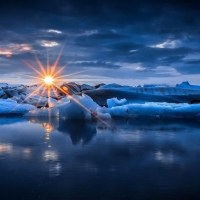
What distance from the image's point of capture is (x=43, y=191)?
3.77 metres

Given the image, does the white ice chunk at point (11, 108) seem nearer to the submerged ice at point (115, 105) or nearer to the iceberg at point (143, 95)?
the submerged ice at point (115, 105)

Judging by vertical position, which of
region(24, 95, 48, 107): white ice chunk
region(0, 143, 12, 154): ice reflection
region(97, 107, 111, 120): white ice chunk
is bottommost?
region(0, 143, 12, 154): ice reflection

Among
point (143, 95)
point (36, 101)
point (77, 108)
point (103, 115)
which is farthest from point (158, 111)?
point (36, 101)

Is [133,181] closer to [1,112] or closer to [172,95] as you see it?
[1,112]

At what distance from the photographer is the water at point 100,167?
12.4 feet

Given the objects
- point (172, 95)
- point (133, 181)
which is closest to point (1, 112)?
point (172, 95)

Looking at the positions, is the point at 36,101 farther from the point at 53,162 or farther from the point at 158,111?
the point at 53,162

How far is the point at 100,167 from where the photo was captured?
4.95m

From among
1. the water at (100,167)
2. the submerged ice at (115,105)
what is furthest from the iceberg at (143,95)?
the water at (100,167)

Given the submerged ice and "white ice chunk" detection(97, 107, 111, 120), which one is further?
"white ice chunk" detection(97, 107, 111, 120)

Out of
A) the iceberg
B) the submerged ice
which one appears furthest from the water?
the iceberg

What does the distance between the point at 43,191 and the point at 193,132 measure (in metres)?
6.34

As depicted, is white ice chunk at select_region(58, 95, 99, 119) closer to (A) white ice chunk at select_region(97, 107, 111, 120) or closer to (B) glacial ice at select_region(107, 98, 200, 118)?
(A) white ice chunk at select_region(97, 107, 111, 120)

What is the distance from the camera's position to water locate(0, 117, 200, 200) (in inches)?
148
